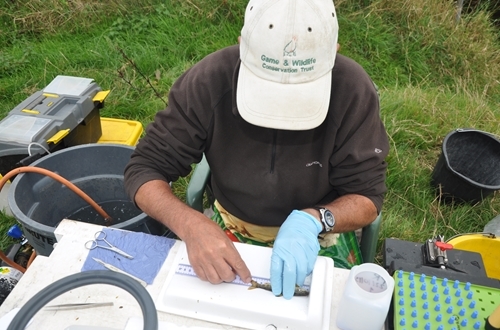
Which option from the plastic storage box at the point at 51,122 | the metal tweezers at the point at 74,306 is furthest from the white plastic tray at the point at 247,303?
the plastic storage box at the point at 51,122

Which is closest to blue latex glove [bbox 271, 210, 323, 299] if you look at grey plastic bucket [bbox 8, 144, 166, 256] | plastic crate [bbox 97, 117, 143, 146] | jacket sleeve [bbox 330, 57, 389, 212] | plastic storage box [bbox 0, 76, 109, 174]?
jacket sleeve [bbox 330, 57, 389, 212]

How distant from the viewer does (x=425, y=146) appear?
300 centimetres

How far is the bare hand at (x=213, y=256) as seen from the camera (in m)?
1.14

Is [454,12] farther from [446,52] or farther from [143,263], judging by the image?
[143,263]

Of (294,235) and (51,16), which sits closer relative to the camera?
(294,235)

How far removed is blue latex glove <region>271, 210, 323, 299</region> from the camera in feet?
A: 3.62

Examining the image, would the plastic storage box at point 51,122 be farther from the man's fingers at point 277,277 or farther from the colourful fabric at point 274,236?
the man's fingers at point 277,277

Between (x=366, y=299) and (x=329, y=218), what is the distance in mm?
521

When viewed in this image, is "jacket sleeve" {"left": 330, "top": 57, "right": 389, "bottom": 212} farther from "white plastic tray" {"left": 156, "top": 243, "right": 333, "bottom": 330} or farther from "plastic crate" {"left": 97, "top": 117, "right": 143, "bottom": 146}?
"plastic crate" {"left": 97, "top": 117, "right": 143, "bottom": 146}

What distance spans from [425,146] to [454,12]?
1.91 metres

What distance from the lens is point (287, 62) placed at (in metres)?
1.24

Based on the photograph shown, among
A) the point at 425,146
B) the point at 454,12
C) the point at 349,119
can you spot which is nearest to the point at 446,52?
the point at 454,12

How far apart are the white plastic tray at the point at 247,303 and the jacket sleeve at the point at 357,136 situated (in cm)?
50

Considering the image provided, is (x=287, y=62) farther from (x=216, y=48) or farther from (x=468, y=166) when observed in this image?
(x=216, y=48)
